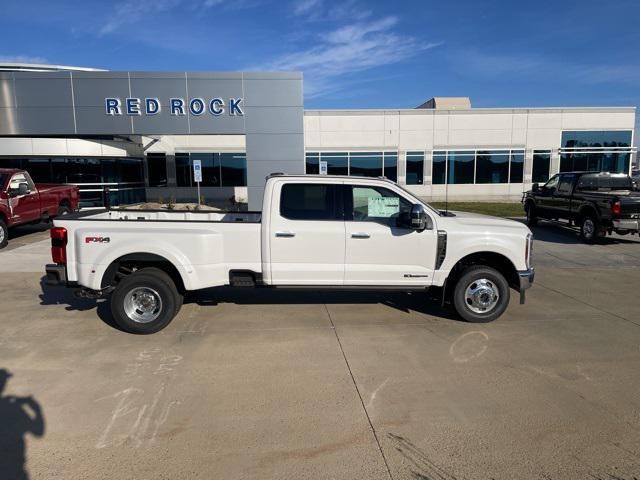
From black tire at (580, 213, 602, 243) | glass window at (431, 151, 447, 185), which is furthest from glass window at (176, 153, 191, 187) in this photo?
black tire at (580, 213, 602, 243)

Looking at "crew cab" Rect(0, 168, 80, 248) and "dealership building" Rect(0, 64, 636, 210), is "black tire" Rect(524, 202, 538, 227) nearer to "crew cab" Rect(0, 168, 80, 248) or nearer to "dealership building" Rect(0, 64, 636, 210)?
"dealership building" Rect(0, 64, 636, 210)

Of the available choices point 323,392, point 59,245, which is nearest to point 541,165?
point 323,392

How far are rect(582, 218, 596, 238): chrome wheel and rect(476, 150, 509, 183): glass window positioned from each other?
1559 centimetres

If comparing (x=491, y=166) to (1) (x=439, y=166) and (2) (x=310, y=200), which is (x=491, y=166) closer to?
(1) (x=439, y=166)

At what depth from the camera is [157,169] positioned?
2703 cm

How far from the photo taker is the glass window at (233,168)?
90.2 feet

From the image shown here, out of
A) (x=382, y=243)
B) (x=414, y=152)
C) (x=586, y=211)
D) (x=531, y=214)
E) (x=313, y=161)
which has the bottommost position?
(x=531, y=214)

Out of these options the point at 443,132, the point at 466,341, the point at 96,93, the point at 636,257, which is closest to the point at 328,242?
the point at 466,341

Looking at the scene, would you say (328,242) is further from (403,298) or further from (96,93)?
(96,93)

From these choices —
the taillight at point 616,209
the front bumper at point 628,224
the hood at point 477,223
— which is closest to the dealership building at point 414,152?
the taillight at point 616,209

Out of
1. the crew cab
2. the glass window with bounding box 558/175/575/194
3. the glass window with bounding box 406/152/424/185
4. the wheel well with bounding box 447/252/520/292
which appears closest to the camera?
the wheel well with bounding box 447/252/520/292

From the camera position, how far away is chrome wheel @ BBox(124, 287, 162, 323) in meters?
5.60

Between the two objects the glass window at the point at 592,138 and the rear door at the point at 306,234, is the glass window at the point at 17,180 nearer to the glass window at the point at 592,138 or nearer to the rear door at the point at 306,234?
the rear door at the point at 306,234

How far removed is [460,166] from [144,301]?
83.0 feet
